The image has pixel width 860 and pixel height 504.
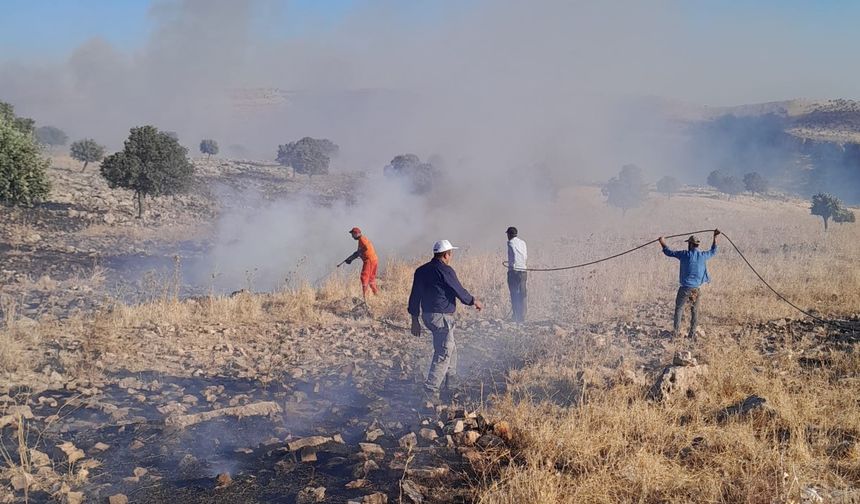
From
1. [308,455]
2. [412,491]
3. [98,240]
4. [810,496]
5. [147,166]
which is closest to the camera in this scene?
[810,496]

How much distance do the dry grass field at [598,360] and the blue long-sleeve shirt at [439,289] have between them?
103 centimetres

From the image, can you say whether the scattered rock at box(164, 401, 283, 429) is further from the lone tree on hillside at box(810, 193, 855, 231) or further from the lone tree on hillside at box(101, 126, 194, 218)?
the lone tree on hillside at box(810, 193, 855, 231)

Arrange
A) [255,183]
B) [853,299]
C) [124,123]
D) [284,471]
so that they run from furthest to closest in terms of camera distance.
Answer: [124,123]
[255,183]
[853,299]
[284,471]

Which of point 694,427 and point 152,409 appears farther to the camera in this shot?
point 152,409

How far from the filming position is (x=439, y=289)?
5.57 meters

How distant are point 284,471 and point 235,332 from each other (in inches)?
150

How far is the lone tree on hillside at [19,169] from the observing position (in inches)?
417

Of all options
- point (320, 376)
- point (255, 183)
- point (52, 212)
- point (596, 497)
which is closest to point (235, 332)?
point (320, 376)

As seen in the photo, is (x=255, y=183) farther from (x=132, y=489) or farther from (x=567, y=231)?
(x=132, y=489)

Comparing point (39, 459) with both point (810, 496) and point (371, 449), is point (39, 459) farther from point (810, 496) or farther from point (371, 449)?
point (810, 496)

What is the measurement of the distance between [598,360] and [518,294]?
2448 millimetres

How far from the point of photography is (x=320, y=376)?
6.12 m

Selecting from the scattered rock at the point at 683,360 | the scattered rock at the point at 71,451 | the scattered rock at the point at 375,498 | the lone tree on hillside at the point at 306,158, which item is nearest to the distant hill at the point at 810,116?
the lone tree on hillside at the point at 306,158

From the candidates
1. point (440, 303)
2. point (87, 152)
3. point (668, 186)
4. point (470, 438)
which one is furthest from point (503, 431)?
point (668, 186)
